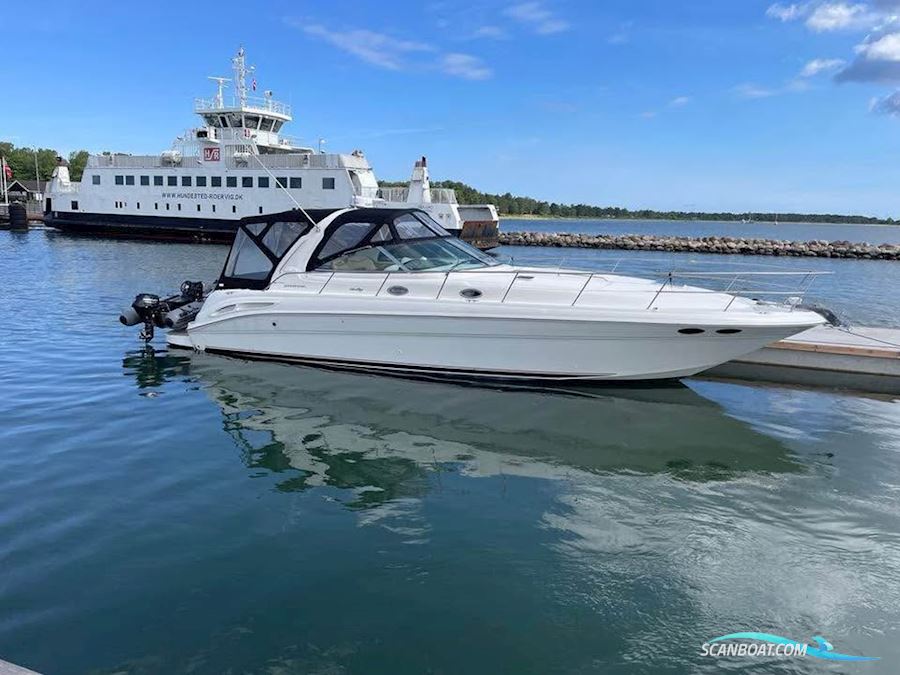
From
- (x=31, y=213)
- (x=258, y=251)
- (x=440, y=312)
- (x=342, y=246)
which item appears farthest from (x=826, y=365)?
(x=31, y=213)

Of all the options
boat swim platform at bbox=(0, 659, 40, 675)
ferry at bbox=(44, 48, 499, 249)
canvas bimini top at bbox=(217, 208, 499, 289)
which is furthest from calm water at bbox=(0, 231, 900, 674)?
ferry at bbox=(44, 48, 499, 249)

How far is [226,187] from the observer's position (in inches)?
1507

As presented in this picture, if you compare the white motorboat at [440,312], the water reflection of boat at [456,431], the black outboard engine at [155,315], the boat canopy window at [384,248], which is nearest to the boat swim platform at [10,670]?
the water reflection of boat at [456,431]

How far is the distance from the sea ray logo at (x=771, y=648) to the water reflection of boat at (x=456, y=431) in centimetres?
242

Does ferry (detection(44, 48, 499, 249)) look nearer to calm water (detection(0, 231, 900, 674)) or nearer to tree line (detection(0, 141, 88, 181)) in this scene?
calm water (detection(0, 231, 900, 674))

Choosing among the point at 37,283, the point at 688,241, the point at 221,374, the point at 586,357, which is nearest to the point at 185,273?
the point at 37,283

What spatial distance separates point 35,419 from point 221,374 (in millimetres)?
2611

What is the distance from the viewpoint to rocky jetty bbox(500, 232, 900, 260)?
43500 millimetres

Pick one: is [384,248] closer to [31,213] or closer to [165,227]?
[165,227]

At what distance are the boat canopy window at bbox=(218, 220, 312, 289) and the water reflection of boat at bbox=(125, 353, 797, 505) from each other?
1.58 metres

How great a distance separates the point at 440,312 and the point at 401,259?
1.33m

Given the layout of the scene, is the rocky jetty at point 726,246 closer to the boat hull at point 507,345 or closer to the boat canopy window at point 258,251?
the boat hull at point 507,345

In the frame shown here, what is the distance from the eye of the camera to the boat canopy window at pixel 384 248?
9.34 meters

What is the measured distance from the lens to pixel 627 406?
810 centimetres
